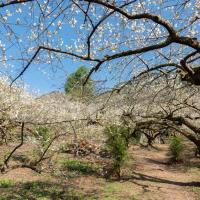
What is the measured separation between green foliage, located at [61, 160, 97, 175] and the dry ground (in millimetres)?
933

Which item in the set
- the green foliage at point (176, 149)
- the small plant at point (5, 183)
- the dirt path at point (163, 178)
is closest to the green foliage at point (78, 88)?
the small plant at point (5, 183)

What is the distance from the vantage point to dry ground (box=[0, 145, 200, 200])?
1272cm

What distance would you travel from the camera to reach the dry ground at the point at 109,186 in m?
12.7

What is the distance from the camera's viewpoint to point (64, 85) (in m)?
13.2

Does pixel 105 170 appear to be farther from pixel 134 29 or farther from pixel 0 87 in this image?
pixel 0 87

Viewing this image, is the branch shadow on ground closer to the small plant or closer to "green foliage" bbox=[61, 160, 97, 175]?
"green foliage" bbox=[61, 160, 97, 175]

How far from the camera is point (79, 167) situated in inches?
684

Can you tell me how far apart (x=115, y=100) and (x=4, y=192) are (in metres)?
13.3

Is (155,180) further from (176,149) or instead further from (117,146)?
(176,149)

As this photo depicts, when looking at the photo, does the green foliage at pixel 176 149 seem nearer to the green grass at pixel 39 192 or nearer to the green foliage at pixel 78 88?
the green foliage at pixel 78 88

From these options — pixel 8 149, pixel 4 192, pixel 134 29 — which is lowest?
pixel 4 192

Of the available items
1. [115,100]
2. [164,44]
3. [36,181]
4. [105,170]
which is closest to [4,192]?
[36,181]

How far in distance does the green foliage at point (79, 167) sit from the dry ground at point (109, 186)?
36.7 inches

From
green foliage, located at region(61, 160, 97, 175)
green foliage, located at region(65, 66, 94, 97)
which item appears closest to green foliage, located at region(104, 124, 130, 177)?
green foliage, located at region(61, 160, 97, 175)
